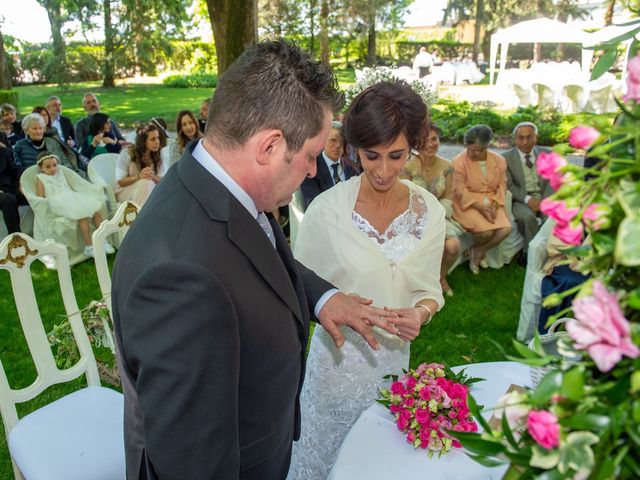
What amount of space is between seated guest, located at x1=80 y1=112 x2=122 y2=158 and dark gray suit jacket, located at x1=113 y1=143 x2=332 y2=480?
25.0 ft

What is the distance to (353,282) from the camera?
2.49m

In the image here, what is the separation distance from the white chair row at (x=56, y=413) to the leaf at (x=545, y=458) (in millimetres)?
2038

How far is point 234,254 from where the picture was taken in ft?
4.35

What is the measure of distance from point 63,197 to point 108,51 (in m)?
25.5

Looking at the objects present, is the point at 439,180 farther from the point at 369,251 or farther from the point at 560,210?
the point at 560,210

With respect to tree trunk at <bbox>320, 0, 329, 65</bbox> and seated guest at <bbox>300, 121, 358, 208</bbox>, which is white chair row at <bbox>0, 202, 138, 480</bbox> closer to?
seated guest at <bbox>300, 121, 358, 208</bbox>

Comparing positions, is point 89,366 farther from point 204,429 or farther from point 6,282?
point 6,282

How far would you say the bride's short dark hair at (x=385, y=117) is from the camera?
7.92 ft

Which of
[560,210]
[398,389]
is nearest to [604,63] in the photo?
[560,210]

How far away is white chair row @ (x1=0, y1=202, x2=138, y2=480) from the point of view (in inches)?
90.1

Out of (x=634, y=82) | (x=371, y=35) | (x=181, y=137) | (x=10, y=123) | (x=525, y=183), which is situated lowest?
(x=525, y=183)

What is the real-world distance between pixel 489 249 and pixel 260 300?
5461mm

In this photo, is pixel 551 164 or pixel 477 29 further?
pixel 477 29

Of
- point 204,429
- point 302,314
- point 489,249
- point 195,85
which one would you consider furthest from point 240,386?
point 195,85
